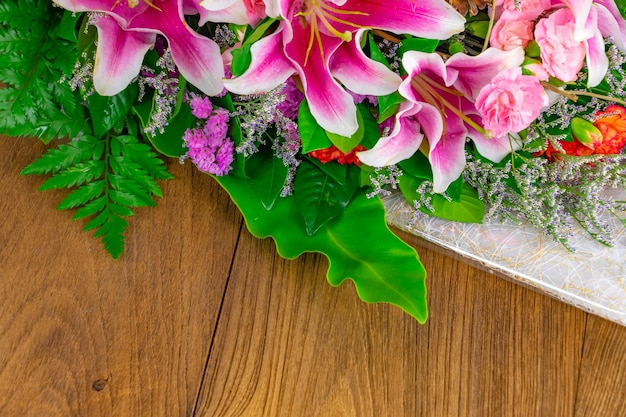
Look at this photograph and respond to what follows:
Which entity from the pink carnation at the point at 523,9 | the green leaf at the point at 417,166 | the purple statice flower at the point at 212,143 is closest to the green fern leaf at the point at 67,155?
the purple statice flower at the point at 212,143

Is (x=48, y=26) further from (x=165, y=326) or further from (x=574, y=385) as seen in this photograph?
(x=574, y=385)

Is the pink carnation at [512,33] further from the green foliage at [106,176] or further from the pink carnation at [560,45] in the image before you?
the green foliage at [106,176]

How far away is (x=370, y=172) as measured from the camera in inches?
28.8

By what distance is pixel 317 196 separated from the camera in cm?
74

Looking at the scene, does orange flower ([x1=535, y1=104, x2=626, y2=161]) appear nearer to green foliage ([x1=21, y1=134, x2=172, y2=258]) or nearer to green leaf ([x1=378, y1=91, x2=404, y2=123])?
green leaf ([x1=378, y1=91, x2=404, y2=123])

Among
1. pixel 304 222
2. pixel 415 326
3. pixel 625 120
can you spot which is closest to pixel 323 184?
pixel 304 222

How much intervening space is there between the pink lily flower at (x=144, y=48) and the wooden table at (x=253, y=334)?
0.18 meters

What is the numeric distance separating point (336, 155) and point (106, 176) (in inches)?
9.6

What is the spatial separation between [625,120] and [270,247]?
381 mm

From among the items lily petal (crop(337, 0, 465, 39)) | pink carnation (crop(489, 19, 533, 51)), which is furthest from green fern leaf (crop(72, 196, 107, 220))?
pink carnation (crop(489, 19, 533, 51))

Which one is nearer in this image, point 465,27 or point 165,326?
point 465,27

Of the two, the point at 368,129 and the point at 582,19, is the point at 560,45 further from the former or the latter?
the point at 368,129

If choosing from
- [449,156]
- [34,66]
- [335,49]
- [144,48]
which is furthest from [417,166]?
[34,66]

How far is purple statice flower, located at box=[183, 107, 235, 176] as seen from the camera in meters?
0.72
